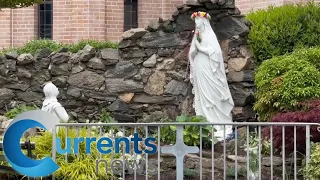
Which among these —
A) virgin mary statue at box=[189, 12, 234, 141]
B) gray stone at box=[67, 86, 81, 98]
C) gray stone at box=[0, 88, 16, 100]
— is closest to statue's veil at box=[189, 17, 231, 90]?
virgin mary statue at box=[189, 12, 234, 141]

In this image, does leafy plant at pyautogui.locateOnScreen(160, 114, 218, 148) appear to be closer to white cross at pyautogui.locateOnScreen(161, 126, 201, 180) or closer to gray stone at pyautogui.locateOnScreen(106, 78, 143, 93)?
white cross at pyautogui.locateOnScreen(161, 126, 201, 180)

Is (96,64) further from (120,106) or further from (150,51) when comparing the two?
(150,51)

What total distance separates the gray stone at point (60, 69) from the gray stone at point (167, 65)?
183cm

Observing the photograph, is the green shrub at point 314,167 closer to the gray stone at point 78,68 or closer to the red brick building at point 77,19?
the gray stone at point 78,68

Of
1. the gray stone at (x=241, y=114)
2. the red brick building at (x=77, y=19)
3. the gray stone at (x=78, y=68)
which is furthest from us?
the red brick building at (x=77, y=19)

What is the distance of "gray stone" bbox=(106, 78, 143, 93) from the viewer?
15.7m

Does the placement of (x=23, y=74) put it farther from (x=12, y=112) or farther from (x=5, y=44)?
(x=5, y=44)

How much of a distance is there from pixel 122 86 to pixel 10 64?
92.5 inches

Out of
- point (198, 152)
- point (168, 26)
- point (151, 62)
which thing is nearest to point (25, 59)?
→ point (151, 62)

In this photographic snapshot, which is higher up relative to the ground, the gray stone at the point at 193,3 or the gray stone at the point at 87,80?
the gray stone at the point at 193,3

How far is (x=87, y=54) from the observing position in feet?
52.1

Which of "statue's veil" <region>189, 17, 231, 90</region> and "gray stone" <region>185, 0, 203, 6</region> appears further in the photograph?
"gray stone" <region>185, 0, 203, 6</region>

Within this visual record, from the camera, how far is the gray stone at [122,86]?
51.6 feet
